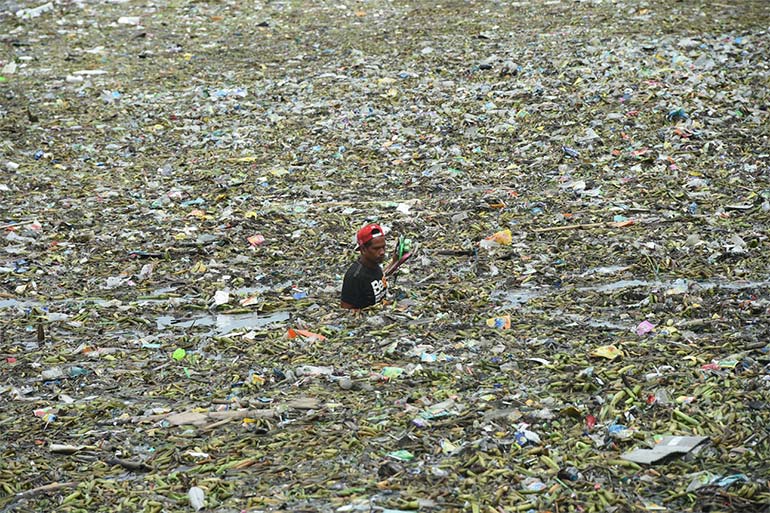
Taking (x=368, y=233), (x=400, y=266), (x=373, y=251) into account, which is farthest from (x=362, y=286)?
(x=400, y=266)

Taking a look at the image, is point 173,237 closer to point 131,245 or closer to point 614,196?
point 131,245

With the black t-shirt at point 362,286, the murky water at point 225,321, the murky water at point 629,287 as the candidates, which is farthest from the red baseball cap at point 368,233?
the murky water at point 629,287

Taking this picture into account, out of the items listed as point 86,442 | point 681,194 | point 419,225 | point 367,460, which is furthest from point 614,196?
point 86,442

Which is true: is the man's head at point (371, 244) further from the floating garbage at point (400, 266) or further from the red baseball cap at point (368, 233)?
the floating garbage at point (400, 266)

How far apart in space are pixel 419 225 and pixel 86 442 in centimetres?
345

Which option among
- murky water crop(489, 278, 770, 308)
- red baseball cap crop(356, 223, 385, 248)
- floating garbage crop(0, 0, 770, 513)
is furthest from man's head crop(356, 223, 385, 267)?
murky water crop(489, 278, 770, 308)

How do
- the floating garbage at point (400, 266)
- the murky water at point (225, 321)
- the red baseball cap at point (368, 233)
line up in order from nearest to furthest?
the floating garbage at point (400, 266), the red baseball cap at point (368, 233), the murky water at point (225, 321)

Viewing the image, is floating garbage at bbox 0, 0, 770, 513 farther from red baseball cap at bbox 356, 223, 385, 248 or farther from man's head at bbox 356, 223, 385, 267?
red baseball cap at bbox 356, 223, 385, 248

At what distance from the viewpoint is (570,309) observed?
18.1 ft

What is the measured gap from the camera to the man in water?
5.59 meters

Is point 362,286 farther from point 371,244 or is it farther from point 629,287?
point 629,287

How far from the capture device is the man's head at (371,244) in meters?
5.57

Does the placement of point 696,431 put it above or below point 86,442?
above

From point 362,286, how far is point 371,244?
0.89 feet
